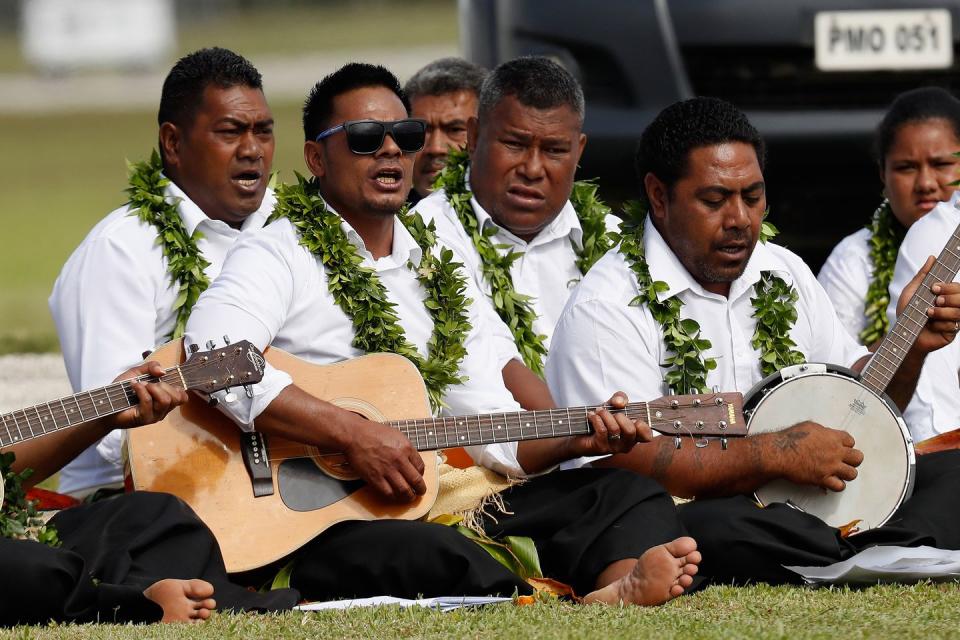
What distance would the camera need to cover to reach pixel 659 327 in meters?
5.40

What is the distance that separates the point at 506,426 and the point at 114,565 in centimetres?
117

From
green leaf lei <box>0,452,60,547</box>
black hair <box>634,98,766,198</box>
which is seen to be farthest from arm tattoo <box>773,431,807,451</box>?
green leaf lei <box>0,452,60,547</box>

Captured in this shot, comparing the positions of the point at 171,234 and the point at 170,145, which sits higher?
the point at 170,145

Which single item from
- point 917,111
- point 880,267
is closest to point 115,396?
point 880,267

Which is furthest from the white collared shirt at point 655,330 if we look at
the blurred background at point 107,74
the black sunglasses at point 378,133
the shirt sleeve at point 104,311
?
the blurred background at point 107,74

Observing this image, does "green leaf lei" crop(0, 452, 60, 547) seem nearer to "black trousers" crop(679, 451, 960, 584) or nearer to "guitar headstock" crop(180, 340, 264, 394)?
"guitar headstock" crop(180, 340, 264, 394)

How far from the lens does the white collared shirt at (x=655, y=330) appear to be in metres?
5.29

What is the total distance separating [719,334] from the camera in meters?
5.48

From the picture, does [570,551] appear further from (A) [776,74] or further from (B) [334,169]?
(A) [776,74]

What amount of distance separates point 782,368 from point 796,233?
2.39m

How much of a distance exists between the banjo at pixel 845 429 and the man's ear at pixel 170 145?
227cm

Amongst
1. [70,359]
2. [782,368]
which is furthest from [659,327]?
[70,359]

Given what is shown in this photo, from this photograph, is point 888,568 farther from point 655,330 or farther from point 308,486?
point 308,486

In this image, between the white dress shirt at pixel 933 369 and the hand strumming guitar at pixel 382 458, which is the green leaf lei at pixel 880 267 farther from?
the hand strumming guitar at pixel 382 458
